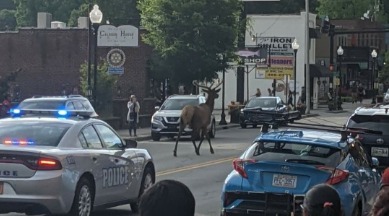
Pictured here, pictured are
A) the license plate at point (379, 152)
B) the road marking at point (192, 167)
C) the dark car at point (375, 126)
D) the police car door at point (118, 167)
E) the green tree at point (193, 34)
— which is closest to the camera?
the police car door at point (118, 167)

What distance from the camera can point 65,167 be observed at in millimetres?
12570

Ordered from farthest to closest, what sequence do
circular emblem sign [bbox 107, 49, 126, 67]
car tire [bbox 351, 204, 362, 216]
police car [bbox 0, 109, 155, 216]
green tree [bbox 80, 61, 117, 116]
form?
1. green tree [bbox 80, 61, 117, 116]
2. circular emblem sign [bbox 107, 49, 126, 67]
3. police car [bbox 0, 109, 155, 216]
4. car tire [bbox 351, 204, 362, 216]

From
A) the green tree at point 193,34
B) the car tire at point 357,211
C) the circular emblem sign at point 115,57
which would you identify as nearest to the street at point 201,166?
the car tire at point 357,211

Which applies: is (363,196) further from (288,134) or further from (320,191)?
(320,191)

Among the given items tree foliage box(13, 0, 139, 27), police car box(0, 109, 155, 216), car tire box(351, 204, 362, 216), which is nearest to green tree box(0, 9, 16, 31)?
tree foliage box(13, 0, 139, 27)

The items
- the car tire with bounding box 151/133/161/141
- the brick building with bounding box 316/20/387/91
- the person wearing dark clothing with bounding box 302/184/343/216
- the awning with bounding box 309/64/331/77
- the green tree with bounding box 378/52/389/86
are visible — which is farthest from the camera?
the green tree with bounding box 378/52/389/86

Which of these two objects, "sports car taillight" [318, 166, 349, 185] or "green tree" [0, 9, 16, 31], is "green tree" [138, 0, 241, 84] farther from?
"green tree" [0, 9, 16, 31]

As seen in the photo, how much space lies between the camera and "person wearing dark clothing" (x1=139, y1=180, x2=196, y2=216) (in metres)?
4.67

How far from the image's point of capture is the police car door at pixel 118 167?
1381 centimetres

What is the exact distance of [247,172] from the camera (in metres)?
12.0

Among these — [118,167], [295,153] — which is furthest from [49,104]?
[295,153]

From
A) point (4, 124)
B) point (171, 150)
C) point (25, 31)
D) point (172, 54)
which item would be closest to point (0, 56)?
point (25, 31)

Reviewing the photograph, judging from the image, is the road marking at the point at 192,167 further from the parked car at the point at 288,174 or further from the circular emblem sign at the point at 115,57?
the circular emblem sign at the point at 115,57

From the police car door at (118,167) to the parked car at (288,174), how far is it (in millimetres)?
2308
